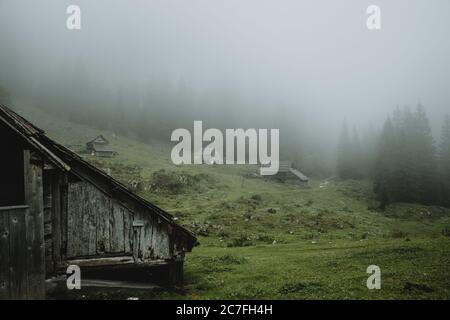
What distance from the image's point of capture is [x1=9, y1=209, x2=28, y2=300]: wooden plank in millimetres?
10742

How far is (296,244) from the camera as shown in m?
25.9

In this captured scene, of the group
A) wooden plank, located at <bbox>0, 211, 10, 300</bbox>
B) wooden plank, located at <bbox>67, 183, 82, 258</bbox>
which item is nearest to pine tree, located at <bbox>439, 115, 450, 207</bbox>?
wooden plank, located at <bbox>67, 183, 82, 258</bbox>

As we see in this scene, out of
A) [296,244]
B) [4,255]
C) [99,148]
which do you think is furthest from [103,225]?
[99,148]

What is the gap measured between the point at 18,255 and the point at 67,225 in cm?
198

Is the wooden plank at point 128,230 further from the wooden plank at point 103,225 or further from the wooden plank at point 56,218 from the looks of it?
the wooden plank at point 56,218

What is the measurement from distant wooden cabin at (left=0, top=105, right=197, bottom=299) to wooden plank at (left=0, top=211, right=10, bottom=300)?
26 mm

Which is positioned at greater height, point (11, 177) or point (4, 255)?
point (11, 177)

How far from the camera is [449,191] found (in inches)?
2724

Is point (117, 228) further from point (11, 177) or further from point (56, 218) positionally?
point (11, 177)

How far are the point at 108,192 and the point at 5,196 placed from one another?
17.2 feet

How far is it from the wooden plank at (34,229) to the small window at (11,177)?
3.78 meters

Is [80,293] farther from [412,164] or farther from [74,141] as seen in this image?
[74,141]

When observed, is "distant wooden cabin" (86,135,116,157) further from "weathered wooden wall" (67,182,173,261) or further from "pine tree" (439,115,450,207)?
"weathered wooden wall" (67,182,173,261)

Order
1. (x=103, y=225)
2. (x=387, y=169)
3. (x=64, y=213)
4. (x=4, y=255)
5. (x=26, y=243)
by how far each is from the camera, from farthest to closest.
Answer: (x=387, y=169), (x=103, y=225), (x=64, y=213), (x=26, y=243), (x=4, y=255)
